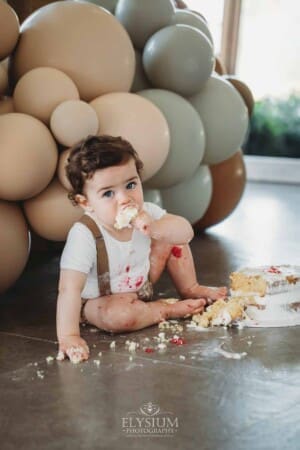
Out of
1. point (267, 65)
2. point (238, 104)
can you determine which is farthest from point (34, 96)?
point (267, 65)

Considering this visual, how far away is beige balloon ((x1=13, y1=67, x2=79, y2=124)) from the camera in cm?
Answer: 151

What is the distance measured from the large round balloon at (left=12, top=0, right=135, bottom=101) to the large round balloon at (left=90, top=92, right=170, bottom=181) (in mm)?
52

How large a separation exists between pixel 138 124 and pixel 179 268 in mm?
355

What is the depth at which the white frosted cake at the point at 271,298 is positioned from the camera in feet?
4.81

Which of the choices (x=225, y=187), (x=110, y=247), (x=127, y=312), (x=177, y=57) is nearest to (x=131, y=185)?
(x=110, y=247)

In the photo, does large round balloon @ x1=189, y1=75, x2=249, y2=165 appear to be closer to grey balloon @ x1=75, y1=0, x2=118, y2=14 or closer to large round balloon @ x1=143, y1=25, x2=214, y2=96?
large round balloon @ x1=143, y1=25, x2=214, y2=96

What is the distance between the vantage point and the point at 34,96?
1.51 m

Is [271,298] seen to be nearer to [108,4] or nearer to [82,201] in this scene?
[82,201]

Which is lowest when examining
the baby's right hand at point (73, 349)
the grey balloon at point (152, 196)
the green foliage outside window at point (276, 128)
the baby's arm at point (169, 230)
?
the green foliage outside window at point (276, 128)

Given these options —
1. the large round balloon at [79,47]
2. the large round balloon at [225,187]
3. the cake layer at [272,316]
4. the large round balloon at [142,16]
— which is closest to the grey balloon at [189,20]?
the large round balloon at [142,16]

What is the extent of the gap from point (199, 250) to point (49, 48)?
0.83 metres

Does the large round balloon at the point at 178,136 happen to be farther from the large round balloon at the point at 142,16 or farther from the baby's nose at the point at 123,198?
the baby's nose at the point at 123,198

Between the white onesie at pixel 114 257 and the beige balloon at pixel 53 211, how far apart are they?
123 millimetres

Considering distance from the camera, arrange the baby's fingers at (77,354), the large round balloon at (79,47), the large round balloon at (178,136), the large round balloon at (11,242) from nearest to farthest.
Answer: the baby's fingers at (77,354) → the large round balloon at (11,242) → the large round balloon at (79,47) → the large round balloon at (178,136)
